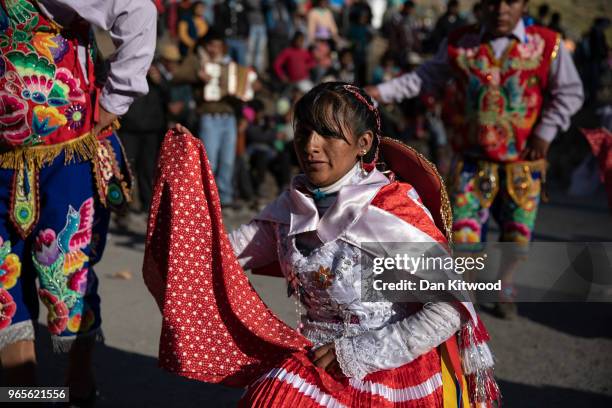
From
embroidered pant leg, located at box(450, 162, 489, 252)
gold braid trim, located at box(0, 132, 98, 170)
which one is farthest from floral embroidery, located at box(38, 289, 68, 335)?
embroidered pant leg, located at box(450, 162, 489, 252)

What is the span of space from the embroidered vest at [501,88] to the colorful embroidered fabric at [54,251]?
2696 millimetres

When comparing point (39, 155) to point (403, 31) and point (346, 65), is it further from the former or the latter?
point (403, 31)

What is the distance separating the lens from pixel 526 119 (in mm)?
5484

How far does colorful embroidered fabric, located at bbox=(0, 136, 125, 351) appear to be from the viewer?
355 centimetres

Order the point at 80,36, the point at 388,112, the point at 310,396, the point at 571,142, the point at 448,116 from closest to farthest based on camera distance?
the point at 310,396, the point at 80,36, the point at 448,116, the point at 388,112, the point at 571,142

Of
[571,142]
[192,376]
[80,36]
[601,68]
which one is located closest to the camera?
[192,376]

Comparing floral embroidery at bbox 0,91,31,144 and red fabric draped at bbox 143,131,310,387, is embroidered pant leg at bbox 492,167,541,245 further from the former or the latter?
floral embroidery at bbox 0,91,31,144

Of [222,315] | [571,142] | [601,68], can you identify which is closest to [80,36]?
[222,315]

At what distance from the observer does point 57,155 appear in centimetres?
357

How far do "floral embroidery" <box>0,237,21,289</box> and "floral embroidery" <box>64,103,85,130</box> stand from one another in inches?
22.0

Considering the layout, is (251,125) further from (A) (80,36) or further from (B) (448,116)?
(A) (80,36)

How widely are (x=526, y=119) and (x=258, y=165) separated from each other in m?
5.52

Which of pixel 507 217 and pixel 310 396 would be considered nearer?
pixel 310 396

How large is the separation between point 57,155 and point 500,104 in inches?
117
